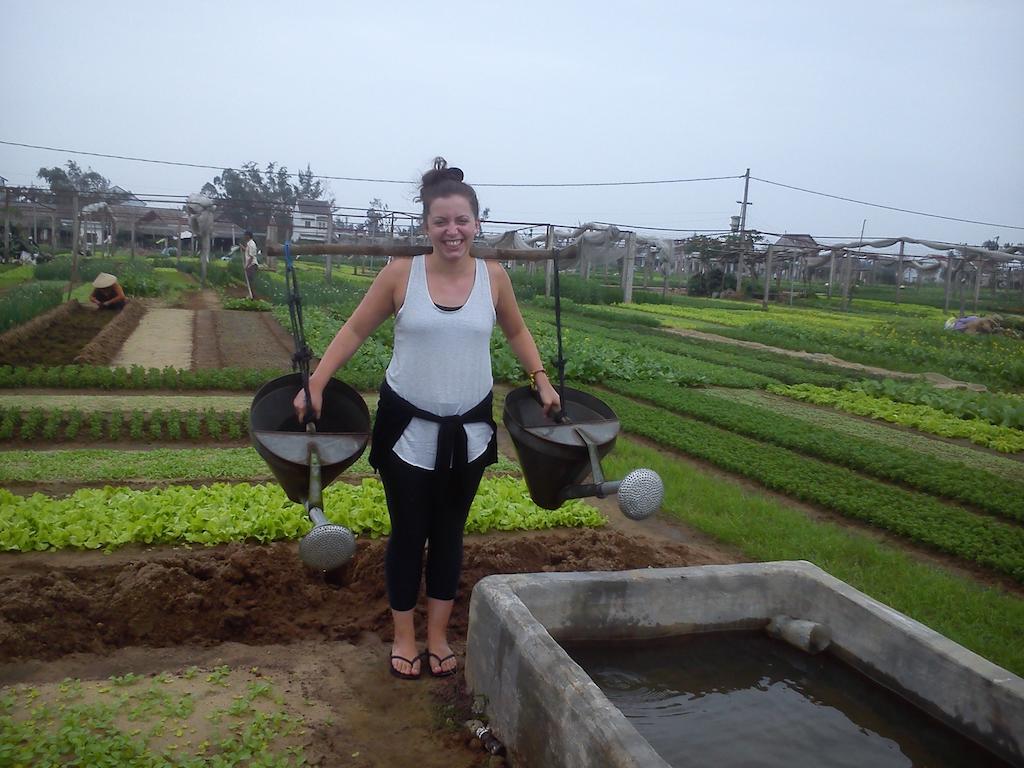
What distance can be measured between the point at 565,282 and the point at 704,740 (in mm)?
24840

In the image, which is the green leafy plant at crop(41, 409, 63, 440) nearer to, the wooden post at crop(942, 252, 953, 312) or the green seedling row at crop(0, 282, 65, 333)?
the green seedling row at crop(0, 282, 65, 333)

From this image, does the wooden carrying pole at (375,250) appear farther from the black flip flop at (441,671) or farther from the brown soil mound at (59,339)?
the brown soil mound at (59,339)

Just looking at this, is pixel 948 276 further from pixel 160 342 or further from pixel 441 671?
pixel 441 671

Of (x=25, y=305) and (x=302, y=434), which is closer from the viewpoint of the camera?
(x=302, y=434)

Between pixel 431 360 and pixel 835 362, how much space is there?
47.1ft

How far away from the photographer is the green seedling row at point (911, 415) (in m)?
9.36

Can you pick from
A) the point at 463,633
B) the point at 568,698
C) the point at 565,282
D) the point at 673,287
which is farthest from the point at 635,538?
the point at 673,287

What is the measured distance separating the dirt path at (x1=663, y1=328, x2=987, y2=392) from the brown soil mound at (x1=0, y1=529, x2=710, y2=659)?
1117 centimetres

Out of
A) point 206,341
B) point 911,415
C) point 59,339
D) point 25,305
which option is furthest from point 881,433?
point 25,305

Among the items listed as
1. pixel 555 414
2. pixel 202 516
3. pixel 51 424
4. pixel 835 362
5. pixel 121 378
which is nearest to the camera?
pixel 555 414

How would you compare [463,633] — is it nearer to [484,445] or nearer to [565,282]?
[484,445]

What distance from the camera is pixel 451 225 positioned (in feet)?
10.3

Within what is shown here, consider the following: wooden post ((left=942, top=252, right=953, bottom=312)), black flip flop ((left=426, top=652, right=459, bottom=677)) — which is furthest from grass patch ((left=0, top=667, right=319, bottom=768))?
wooden post ((left=942, top=252, right=953, bottom=312))

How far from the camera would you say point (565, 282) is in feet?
90.1
